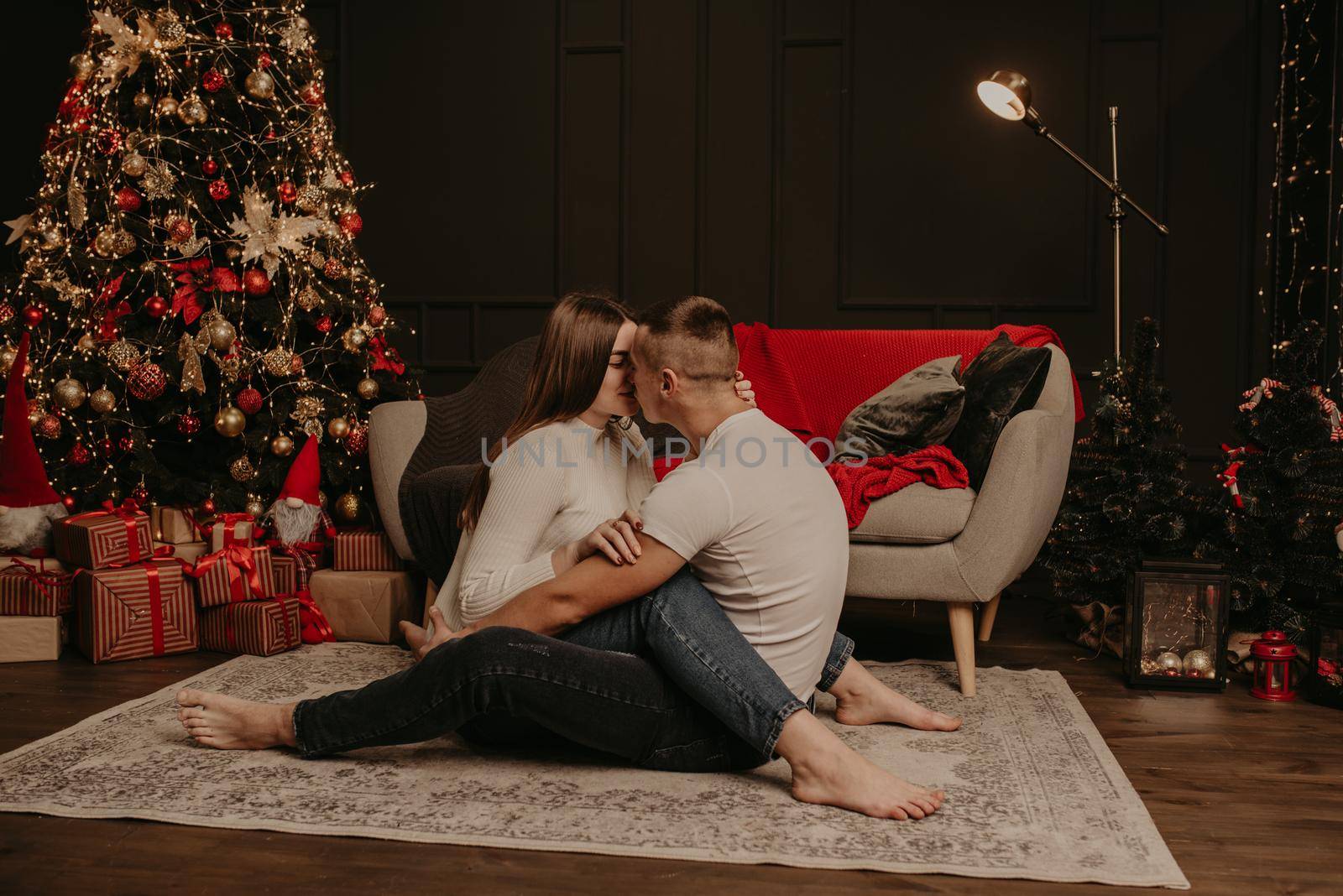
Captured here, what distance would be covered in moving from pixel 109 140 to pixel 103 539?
55.5 inches

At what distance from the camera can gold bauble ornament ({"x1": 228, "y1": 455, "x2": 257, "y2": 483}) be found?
11.2 feet

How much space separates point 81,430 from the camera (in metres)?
3.43

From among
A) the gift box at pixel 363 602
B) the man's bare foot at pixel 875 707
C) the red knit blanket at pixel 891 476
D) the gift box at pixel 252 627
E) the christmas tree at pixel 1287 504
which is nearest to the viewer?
the man's bare foot at pixel 875 707

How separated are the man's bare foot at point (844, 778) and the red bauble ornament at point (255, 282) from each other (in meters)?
2.50

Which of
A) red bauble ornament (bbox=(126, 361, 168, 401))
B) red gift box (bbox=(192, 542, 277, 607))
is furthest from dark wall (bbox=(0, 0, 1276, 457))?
red gift box (bbox=(192, 542, 277, 607))

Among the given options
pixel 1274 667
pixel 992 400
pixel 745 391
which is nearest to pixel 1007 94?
pixel 992 400

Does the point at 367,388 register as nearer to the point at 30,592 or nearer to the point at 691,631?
the point at 30,592

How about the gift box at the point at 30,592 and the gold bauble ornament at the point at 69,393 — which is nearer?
the gift box at the point at 30,592

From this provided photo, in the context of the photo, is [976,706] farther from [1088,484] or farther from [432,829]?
[432,829]

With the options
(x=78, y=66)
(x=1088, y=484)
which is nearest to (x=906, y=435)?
(x=1088, y=484)

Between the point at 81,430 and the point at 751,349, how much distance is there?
224 cm

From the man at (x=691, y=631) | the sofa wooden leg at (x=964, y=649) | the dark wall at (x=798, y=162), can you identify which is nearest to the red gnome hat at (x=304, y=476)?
the man at (x=691, y=631)

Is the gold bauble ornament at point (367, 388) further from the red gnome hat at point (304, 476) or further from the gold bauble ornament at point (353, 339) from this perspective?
the red gnome hat at point (304, 476)

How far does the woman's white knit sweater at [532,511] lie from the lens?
2.00 meters
